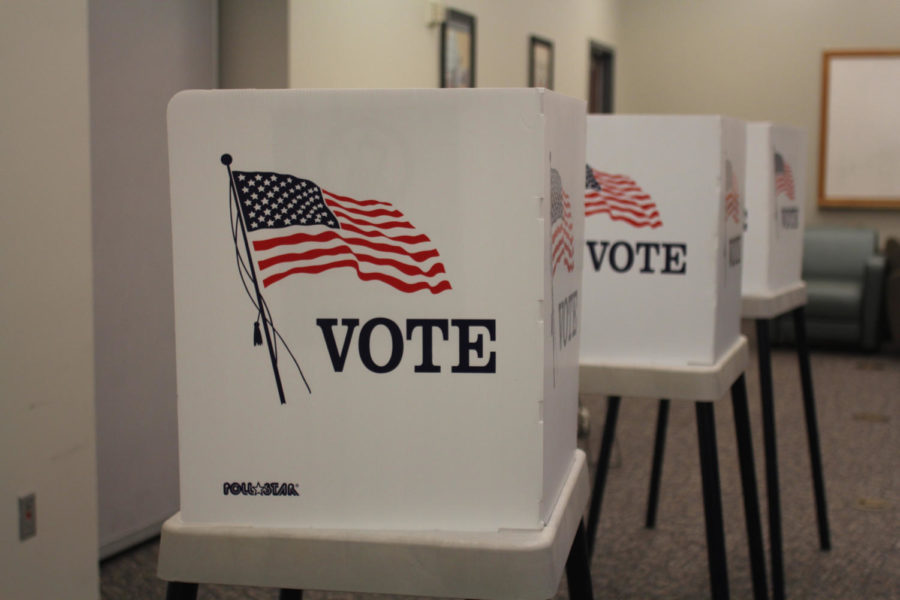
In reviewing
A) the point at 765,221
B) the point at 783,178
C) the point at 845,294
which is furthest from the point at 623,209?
the point at 845,294

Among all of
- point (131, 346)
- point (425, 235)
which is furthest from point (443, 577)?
point (131, 346)

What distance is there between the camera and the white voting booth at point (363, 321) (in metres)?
0.96

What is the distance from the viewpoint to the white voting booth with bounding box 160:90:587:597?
964 millimetres

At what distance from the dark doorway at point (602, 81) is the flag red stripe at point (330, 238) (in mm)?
7240

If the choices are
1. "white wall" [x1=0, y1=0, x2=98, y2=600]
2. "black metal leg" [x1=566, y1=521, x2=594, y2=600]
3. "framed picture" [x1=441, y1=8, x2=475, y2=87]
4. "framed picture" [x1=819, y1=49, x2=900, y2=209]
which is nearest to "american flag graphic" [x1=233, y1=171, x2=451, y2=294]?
"black metal leg" [x1=566, y1=521, x2=594, y2=600]

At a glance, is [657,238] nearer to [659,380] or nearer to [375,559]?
[659,380]

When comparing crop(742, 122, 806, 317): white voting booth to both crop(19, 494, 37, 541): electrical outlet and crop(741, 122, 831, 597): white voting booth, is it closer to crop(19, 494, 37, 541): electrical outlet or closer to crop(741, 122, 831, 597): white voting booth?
crop(741, 122, 831, 597): white voting booth

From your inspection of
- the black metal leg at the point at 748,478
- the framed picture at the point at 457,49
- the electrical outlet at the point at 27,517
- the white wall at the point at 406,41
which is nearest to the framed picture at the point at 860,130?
the white wall at the point at 406,41

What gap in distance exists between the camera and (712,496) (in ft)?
5.97

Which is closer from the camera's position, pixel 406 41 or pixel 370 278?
pixel 370 278

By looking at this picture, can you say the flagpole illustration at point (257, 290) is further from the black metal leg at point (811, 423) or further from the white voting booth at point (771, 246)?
the black metal leg at point (811, 423)

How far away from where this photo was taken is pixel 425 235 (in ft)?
3.19

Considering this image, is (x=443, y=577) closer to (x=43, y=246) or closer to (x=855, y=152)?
(x=43, y=246)

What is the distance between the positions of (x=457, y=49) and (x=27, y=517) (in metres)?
3.25
